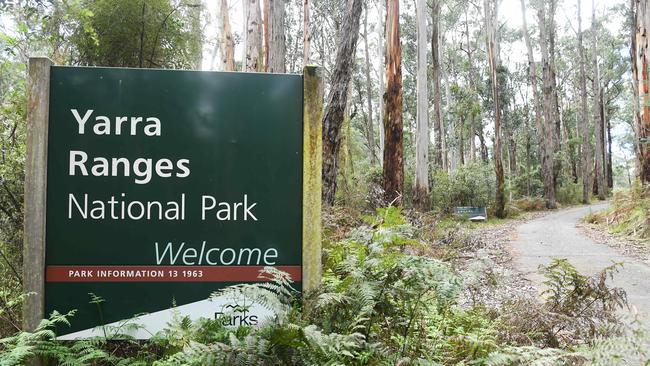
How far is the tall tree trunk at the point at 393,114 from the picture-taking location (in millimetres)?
12836

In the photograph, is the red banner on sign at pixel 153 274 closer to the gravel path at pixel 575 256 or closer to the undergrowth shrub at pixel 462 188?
the gravel path at pixel 575 256

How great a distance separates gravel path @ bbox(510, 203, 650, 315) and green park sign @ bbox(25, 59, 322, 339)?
2.49 metres

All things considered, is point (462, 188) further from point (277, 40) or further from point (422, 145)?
point (277, 40)

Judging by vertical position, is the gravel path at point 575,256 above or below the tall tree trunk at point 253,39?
below

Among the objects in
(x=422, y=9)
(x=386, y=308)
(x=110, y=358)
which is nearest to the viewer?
(x=110, y=358)

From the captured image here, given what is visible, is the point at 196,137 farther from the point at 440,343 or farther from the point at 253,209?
the point at 440,343

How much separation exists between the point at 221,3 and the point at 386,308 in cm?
1594

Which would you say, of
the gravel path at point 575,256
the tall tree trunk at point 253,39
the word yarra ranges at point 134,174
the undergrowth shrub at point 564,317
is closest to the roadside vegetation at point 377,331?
the undergrowth shrub at point 564,317

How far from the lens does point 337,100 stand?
8453mm

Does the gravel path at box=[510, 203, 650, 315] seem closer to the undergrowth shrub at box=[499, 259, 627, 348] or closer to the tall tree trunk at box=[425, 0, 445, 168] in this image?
the undergrowth shrub at box=[499, 259, 627, 348]

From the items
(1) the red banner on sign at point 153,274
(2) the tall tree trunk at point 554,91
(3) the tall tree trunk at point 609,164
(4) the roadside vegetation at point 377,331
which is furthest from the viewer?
(3) the tall tree trunk at point 609,164

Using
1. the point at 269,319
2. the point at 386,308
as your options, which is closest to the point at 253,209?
the point at 269,319

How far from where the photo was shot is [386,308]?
9.03 feet

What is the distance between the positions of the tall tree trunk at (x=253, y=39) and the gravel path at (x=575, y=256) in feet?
22.3
